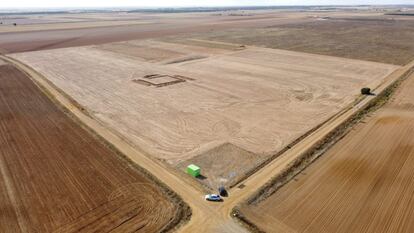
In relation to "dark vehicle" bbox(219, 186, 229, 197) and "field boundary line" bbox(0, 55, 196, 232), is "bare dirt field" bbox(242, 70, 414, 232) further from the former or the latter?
"field boundary line" bbox(0, 55, 196, 232)

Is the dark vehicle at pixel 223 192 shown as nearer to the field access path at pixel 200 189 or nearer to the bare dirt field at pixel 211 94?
the field access path at pixel 200 189

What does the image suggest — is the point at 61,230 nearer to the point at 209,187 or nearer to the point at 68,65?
the point at 209,187

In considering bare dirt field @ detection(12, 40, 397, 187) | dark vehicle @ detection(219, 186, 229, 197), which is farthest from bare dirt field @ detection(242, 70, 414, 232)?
bare dirt field @ detection(12, 40, 397, 187)

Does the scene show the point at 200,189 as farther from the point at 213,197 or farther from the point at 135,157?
the point at 135,157

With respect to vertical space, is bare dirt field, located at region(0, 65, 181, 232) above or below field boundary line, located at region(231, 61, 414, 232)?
above

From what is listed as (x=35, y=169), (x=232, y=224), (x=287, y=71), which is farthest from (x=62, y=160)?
(x=287, y=71)

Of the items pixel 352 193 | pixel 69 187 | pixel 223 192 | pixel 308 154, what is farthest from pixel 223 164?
pixel 69 187

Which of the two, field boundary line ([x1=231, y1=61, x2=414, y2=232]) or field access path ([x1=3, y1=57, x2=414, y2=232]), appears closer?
field access path ([x1=3, y1=57, x2=414, y2=232])
